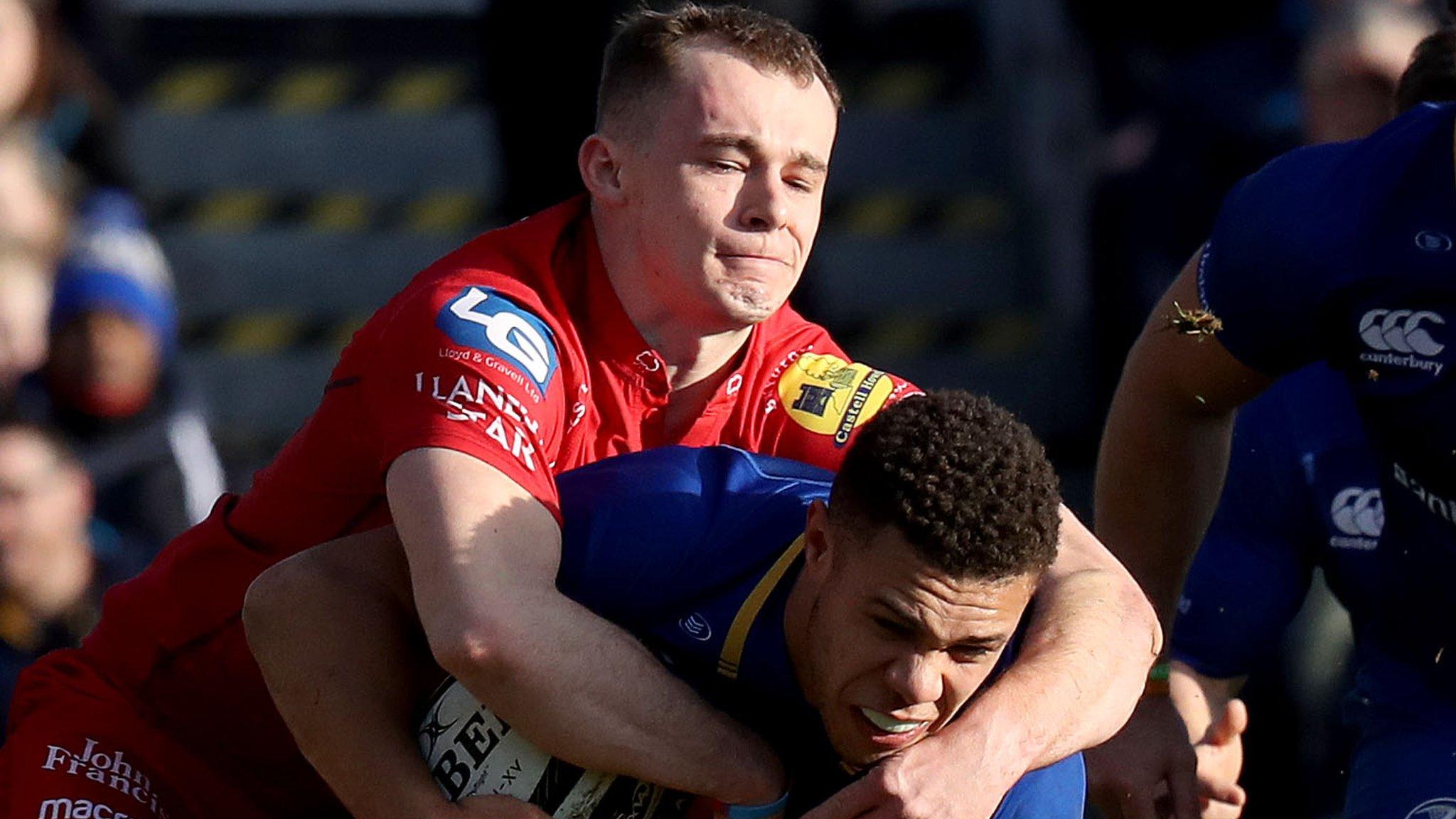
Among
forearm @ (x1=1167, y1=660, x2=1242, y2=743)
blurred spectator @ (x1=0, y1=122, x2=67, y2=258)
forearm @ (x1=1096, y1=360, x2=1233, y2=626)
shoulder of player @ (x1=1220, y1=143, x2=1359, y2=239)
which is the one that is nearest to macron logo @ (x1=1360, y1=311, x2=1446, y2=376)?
shoulder of player @ (x1=1220, y1=143, x2=1359, y2=239)

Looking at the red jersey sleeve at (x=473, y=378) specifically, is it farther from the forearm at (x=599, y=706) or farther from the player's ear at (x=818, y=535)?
the player's ear at (x=818, y=535)

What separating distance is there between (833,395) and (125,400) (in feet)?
10.9

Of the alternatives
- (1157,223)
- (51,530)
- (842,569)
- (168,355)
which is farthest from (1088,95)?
(842,569)

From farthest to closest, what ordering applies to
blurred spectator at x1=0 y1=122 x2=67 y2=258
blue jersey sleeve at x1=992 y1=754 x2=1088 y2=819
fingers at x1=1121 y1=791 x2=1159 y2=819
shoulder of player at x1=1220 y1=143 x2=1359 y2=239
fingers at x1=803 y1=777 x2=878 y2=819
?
blurred spectator at x1=0 y1=122 x2=67 y2=258, fingers at x1=1121 y1=791 x2=1159 y2=819, shoulder of player at x1=1220 y1=143 x2=1359 y2=239, blue jersey sleeve at x1=992 y1=754 x2=1088 y2=819, fingers at x1=803 y1=777 x2=878 y2=819

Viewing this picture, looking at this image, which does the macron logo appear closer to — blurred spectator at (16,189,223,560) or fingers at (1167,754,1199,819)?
fingers at (1167,754,1199,819)

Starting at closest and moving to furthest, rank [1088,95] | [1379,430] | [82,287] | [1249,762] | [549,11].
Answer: [1379,430]
[1249,762]
[82,287]
[549,11]
[1088,95]

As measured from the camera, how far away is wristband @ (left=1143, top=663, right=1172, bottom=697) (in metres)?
3.84

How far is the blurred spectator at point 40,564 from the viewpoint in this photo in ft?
18.9

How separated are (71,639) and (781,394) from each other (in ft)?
8.83

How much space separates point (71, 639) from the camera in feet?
18.9

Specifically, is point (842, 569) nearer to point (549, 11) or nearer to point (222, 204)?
point (549, 11)

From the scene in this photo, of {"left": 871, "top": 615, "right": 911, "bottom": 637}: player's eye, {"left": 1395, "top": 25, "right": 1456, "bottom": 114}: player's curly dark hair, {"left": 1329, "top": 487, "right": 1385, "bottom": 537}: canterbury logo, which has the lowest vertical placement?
{"left": 1329, "top": 487, "right": 1385, "bottom": 537}: canterbury logo

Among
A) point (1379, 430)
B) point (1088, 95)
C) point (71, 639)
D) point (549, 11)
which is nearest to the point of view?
point (1379, 430)

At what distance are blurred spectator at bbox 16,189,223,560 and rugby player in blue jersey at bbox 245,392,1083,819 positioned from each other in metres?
3.04
